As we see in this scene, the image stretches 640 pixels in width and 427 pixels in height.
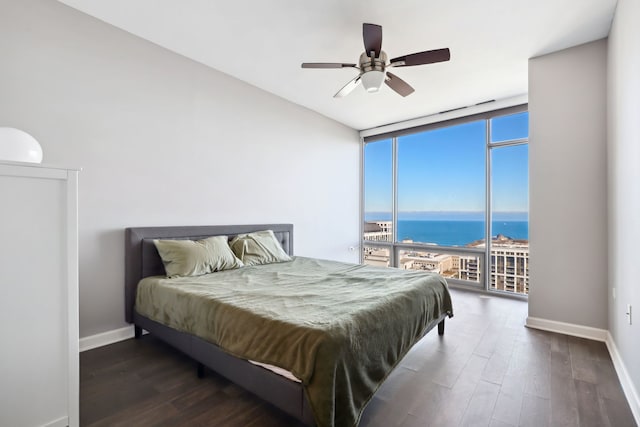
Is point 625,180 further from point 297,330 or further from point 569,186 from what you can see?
point 297,330

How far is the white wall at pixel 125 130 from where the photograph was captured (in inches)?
89.2

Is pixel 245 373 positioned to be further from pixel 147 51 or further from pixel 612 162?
pixel 612 162

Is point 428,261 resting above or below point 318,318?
below

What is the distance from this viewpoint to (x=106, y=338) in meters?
2.59

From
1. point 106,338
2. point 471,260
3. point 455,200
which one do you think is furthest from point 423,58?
point 106,338

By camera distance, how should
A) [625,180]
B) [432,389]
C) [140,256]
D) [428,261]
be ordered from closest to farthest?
[432,389]
[625,180]
[140,256]
[428,261]

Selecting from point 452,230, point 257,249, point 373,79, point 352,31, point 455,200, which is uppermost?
point 352,31

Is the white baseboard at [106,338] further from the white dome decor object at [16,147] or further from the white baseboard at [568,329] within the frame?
the white baseboard at [568,329]

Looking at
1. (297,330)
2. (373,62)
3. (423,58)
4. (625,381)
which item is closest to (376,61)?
(373,62)

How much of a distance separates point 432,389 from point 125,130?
324cm

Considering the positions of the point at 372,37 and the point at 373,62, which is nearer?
the point at 372,37

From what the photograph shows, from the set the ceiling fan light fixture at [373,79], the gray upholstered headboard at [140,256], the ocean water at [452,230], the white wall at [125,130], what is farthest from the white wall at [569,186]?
the gray upholstered headboard at [140,256]

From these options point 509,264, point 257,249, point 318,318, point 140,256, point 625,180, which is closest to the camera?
point 318,318

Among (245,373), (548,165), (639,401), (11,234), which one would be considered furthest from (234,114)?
(639,401)
